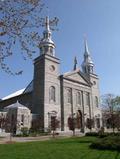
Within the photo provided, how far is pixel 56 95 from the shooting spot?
158 ft

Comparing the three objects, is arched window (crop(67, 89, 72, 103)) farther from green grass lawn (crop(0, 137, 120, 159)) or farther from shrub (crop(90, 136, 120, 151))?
green grass lawn (crop(0, 137, 120, 159))

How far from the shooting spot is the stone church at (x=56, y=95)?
1796 inches

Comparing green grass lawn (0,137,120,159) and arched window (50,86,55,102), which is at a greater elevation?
arched window (50,86,55,102)

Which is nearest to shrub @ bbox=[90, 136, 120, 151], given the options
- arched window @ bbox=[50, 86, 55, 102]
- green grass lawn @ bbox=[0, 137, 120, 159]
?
green grass lawn @ bbox=[0, 137, 120, 159]

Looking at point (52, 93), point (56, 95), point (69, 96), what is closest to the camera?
point (52, 93)

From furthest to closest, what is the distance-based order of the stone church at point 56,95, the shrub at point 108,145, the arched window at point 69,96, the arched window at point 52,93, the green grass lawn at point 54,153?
the arched window at point 69,96
the arched window at point 52,93
the stone church at point 56,95
the shrub at point 108,145
the green grass lawn at point 54,153

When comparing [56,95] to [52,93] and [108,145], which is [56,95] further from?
[108,145]

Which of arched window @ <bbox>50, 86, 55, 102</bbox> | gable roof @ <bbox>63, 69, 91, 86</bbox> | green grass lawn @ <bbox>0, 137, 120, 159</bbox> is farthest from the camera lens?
gable roof @ <bbox>63, 69, 91, 86</bbox>

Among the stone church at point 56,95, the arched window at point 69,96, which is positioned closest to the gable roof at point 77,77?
the stone church at point 56,95

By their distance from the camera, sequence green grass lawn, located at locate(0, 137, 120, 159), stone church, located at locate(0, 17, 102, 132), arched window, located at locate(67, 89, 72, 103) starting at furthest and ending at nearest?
arched window, located at locate(67, 89, 72, 103), stone church, located at locate(0, 17, 102, 132), green grass lawn, located at locate(0, 137, 120, 159)

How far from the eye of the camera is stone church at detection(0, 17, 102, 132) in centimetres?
4562

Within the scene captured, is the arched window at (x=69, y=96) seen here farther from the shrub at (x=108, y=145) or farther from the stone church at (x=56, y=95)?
the shrub at (x=108, y=145)

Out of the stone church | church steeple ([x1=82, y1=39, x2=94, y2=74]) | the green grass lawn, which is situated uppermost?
church steeple ([x1=82, y1=39, x2=94, y2=74])

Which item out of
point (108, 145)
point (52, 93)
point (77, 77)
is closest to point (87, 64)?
point (77, 77)
